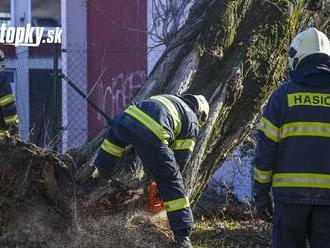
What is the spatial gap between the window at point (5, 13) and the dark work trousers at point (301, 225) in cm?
996

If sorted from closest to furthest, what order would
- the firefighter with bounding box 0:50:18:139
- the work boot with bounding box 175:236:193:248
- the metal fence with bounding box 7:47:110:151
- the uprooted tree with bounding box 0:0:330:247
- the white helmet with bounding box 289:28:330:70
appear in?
the white helmet with bounding box 289:28:330:70 → the work boot with bounding box 175:236:193:248 → the uprooted tree with bounding box 0:0:330:247 → the firefighter with bounding box 0:50:18:139 → the metal fence with bounding box 7:47:110:151

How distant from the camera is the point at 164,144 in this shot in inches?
200

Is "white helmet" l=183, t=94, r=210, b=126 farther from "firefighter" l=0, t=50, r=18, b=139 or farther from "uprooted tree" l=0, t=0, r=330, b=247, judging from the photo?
"firefighter" l=0, t=50, r=18, b=139

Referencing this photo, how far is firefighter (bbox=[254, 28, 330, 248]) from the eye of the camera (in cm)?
422

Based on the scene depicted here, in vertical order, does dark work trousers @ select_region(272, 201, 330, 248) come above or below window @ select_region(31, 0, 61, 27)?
below

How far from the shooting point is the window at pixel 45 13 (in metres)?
13.4

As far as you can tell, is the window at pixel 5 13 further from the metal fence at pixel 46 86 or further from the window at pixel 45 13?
the metal fence at pixel 46 86

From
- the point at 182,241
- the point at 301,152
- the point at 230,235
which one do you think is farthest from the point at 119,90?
the point at 301,152

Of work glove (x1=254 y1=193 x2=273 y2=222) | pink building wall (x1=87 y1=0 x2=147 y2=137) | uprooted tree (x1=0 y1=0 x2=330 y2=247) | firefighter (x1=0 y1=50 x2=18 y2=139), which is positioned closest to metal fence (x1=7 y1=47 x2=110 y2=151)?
pink building wall (x1=87 y1=0 x2=147 y2=137)

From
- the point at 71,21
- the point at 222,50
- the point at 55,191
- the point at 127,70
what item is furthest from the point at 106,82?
the point at 55,191

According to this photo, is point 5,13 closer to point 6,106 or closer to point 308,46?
point 6,106

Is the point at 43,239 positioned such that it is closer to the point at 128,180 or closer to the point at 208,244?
the point at 128,180
